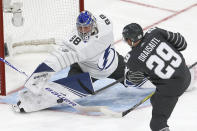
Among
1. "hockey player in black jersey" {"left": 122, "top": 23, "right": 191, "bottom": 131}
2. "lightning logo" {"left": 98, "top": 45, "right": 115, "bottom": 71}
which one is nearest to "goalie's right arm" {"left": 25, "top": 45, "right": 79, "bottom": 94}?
"lightning logo" {"left": 98, "top": 45, "right": 115, "bottom": 71}

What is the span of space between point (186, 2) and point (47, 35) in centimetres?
224

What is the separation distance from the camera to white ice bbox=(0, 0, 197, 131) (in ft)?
14.3

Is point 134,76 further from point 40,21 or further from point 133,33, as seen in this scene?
Answer: point 40,21

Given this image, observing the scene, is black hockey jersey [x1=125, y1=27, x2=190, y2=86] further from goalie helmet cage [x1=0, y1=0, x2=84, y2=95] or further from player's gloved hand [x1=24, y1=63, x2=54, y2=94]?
goalie helmet cage [x1=0, y1=0, x2=84, y2=95]

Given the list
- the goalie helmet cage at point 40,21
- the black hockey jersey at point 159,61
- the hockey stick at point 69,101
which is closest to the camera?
the black hockey jersey at point 159,61

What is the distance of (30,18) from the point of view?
6059 mm

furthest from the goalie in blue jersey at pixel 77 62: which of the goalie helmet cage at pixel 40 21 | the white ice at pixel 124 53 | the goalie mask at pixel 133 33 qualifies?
the goalie helmet cage at pixel 40 21

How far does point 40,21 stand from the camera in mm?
6004

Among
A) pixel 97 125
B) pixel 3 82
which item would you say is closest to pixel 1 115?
pixel 3 82

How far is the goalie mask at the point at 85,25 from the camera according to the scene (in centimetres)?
445

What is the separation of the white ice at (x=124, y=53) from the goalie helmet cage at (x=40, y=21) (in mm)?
216

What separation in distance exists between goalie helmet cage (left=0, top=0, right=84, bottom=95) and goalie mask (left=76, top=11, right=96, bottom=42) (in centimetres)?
105

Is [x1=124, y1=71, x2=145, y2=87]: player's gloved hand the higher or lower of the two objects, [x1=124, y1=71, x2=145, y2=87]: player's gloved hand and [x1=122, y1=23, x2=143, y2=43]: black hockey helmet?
the lower

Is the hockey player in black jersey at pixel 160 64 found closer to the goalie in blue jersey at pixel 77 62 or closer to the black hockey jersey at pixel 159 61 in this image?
the black hockey jersey at pixel 159 61
